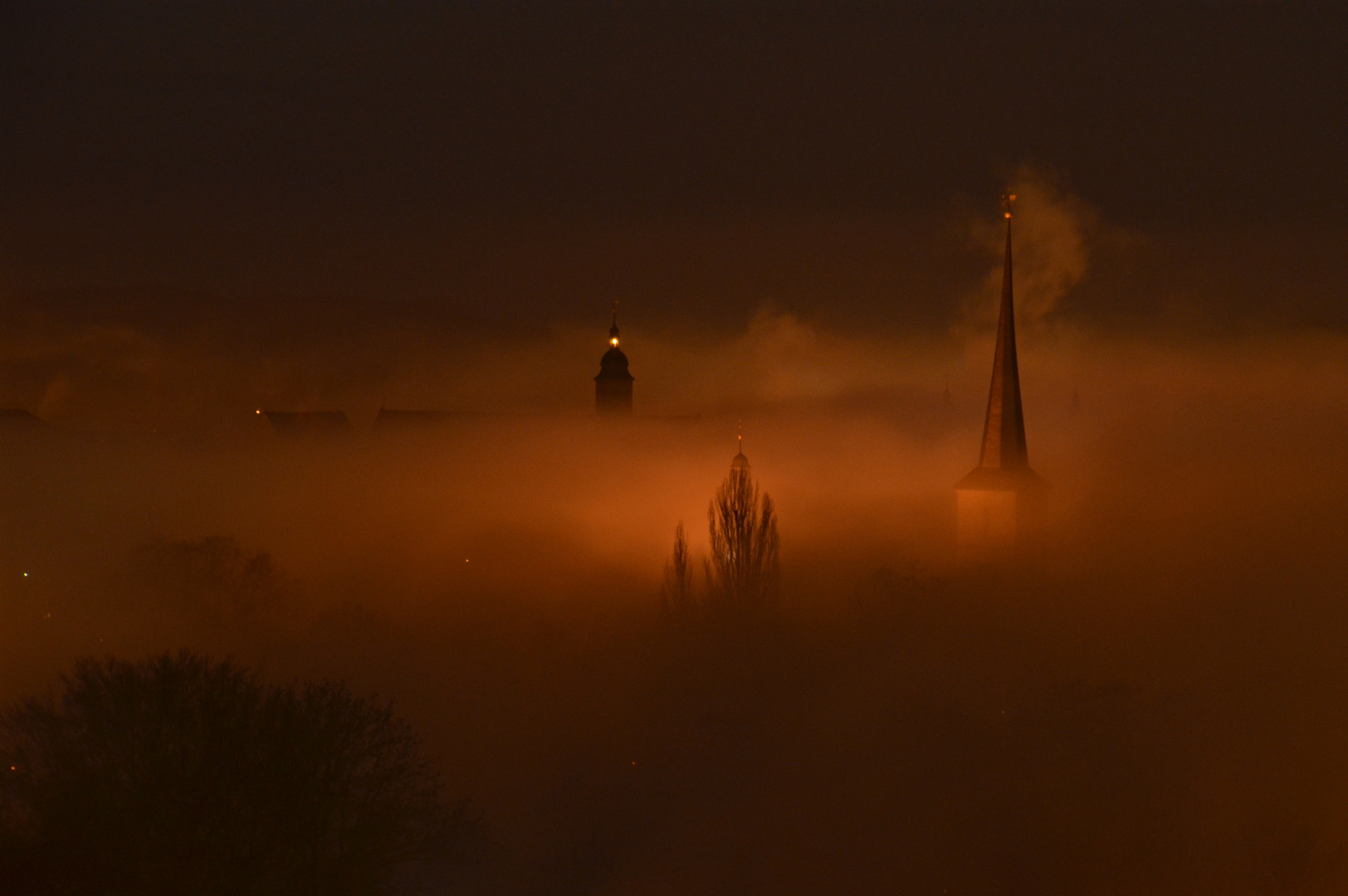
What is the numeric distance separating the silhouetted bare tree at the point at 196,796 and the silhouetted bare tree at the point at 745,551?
106ft

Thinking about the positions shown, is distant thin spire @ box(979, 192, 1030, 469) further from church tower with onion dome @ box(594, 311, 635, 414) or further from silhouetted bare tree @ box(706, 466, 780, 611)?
church tower with onion dome @ box(594, 311, 635, 414)

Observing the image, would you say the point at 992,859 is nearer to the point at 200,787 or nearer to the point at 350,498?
the point at 200,787

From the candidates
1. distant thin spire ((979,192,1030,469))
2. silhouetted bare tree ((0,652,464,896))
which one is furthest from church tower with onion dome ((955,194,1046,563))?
silhouetted bare tree ((0,652,464,896))

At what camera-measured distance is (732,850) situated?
39188 millimetres

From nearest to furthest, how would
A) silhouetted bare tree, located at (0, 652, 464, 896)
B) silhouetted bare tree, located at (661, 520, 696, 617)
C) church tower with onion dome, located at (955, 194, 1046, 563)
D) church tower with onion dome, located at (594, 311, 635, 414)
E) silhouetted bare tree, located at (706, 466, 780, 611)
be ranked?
silhouetted bare tree, located at (0, 652, 464, 896)
church tower with onion dome, located at (955, 194, 1046, 563)
silhouetted bare tree, located at (706, 466, 780, 611)
silhouetted bare tree, located at (661, 520, 696, 617)
church tower with onion dome, located at (594, 311, 635, 414)

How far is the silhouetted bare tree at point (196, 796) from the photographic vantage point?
23578 mm

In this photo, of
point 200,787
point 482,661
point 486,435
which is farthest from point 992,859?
point 486,435

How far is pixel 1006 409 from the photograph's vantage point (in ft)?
166

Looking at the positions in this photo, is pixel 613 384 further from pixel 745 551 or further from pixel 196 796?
pixel 196 796

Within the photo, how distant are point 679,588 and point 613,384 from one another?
34.4 metres

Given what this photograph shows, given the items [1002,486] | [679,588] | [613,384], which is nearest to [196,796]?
[1002,486]

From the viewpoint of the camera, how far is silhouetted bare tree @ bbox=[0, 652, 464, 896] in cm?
2358

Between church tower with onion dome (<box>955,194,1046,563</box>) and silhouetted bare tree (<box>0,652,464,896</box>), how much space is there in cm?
2716

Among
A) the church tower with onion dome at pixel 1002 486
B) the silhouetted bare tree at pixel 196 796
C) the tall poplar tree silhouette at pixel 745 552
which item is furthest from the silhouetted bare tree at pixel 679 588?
the silhouetted bare tree at pixel 196 796
